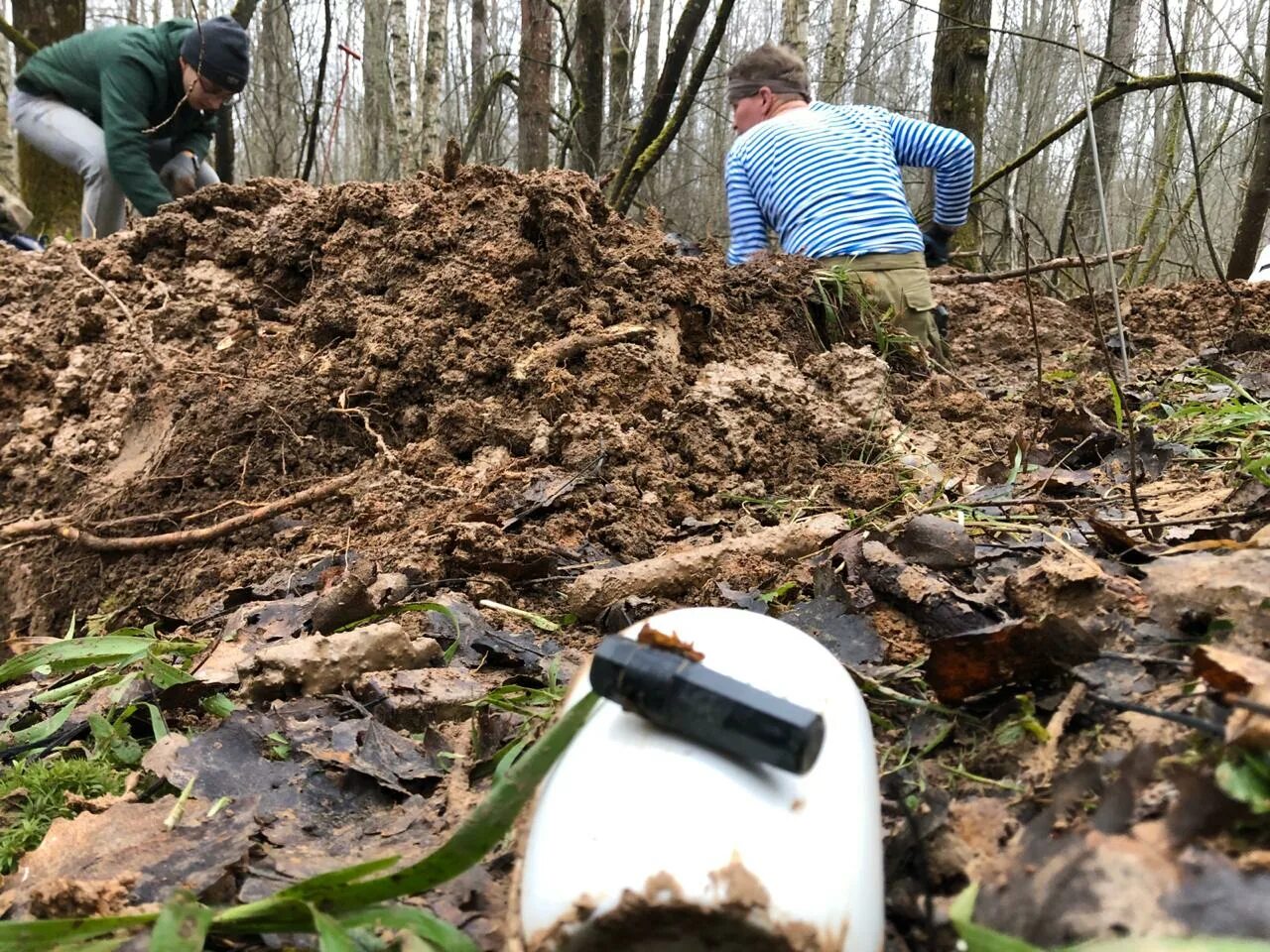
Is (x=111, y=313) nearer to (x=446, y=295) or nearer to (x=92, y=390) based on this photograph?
(x=92, y=390)

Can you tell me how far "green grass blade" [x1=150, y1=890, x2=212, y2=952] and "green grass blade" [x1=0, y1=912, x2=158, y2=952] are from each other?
0.12 ft

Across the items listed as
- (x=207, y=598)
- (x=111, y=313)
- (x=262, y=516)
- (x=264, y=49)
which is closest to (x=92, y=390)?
(x=111, y=313)

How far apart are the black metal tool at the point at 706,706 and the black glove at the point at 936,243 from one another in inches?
199

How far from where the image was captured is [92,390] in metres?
3.12

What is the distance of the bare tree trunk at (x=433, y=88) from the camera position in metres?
9.88

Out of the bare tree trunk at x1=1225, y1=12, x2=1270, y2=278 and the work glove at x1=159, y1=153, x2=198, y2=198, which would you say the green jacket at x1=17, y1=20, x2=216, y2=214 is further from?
the bare tree trunk at x1=1225, y1=12, x2=1270, y2=278

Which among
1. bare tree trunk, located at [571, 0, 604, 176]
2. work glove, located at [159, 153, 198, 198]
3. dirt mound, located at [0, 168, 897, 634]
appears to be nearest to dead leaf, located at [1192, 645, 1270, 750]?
dirt mound, located at [0, 168, 897, 634]

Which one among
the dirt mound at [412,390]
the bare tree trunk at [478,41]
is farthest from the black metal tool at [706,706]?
the bare tree trunk at [478,41]

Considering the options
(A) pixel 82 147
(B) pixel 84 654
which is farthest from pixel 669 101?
(B) pixel 84 654

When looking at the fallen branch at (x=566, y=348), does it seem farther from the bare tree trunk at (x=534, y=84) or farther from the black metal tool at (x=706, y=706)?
the bare tree trunk at (x=534, y=84)

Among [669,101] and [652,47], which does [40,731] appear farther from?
[652,47]

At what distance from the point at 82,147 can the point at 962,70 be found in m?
5.84

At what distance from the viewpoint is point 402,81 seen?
11.0 meters

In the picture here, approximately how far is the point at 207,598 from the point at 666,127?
3960 millimetres
